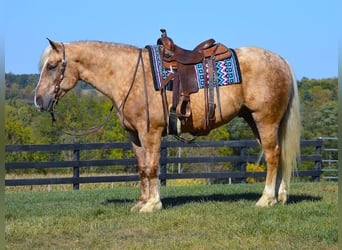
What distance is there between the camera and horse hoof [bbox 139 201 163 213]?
7.03 meters

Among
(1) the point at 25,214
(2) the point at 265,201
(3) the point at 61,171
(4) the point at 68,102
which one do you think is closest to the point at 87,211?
(1) the point at 25,214

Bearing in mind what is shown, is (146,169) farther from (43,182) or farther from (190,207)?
(43,182)

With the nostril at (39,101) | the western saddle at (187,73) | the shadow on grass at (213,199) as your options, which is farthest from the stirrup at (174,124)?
the nostril at (39,101)

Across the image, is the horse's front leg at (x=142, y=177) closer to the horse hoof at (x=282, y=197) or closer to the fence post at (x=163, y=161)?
the horse hoof at (x=282, y=197)

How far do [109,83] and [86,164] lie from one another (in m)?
6.38

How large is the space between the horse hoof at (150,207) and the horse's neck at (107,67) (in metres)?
1.37

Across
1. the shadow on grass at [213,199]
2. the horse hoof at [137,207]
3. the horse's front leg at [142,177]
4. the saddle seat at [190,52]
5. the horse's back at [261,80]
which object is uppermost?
the saddle seat at [190,52]

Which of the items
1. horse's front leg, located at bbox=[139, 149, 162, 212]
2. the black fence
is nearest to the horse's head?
horse's front leg, located at bbox=[139, 149, 162, 212]

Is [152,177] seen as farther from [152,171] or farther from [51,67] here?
[51,67]

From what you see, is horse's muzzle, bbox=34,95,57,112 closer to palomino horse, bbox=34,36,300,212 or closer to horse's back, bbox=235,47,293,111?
palomino horse, bbox=34,36,300,212

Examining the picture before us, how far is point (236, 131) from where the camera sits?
46.3 m

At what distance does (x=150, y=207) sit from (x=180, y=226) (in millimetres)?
1134

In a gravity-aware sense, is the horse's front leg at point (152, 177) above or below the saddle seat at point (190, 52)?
below

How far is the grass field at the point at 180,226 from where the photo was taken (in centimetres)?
521
